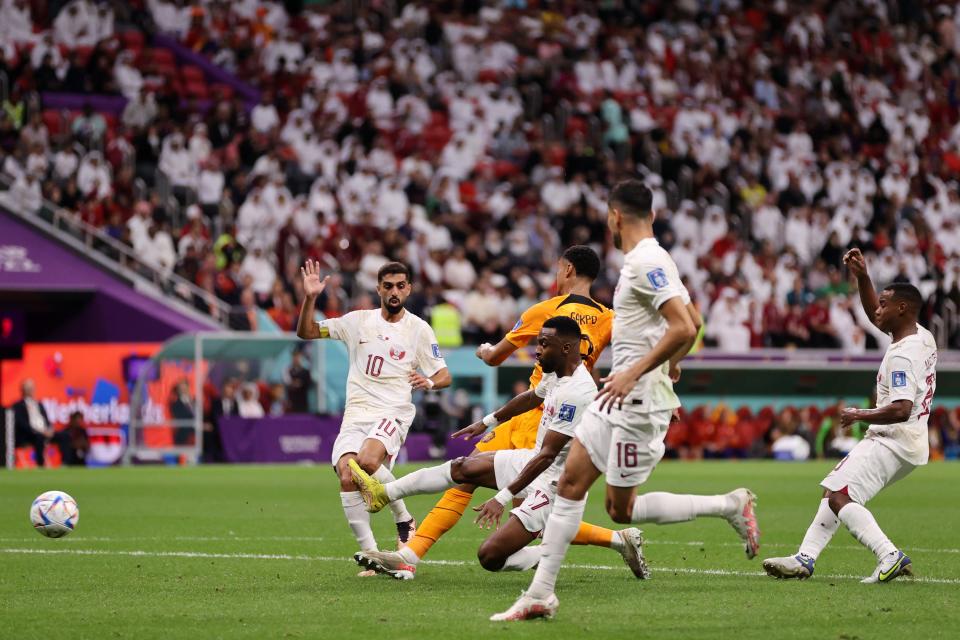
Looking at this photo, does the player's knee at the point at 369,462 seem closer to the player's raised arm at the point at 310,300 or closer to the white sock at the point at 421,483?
the white sock at the point at 421,483

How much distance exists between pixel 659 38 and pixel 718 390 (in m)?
13.1

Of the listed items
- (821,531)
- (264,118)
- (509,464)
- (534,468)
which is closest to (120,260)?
(264,118)

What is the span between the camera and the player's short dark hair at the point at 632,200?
8.55 metres

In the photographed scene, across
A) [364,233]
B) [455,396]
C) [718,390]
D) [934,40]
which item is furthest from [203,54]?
[934,40]

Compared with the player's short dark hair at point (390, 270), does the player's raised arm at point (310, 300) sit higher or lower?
lower

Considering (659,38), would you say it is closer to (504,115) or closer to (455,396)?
(504,115)

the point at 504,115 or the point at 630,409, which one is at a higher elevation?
the point at 504,115

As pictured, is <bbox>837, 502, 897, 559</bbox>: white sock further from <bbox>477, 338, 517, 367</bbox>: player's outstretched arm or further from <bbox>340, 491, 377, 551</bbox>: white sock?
<bbox>340, 491, 377, 551</bbox>: white sock

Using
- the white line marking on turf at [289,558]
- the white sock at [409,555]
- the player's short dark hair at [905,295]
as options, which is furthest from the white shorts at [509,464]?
the player's short dark hair at [905,295]

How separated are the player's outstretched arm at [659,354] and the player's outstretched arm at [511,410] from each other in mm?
2109

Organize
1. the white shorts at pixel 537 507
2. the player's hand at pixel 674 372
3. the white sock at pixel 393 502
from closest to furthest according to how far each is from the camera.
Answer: the player's hand at pixel 674 372 → the white shorts at pixel 537 507 → the white sock at pixel 393 502

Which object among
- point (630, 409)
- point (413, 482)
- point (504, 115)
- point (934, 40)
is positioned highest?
point (934, 40)

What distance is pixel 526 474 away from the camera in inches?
375

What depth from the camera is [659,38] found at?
132 ft
